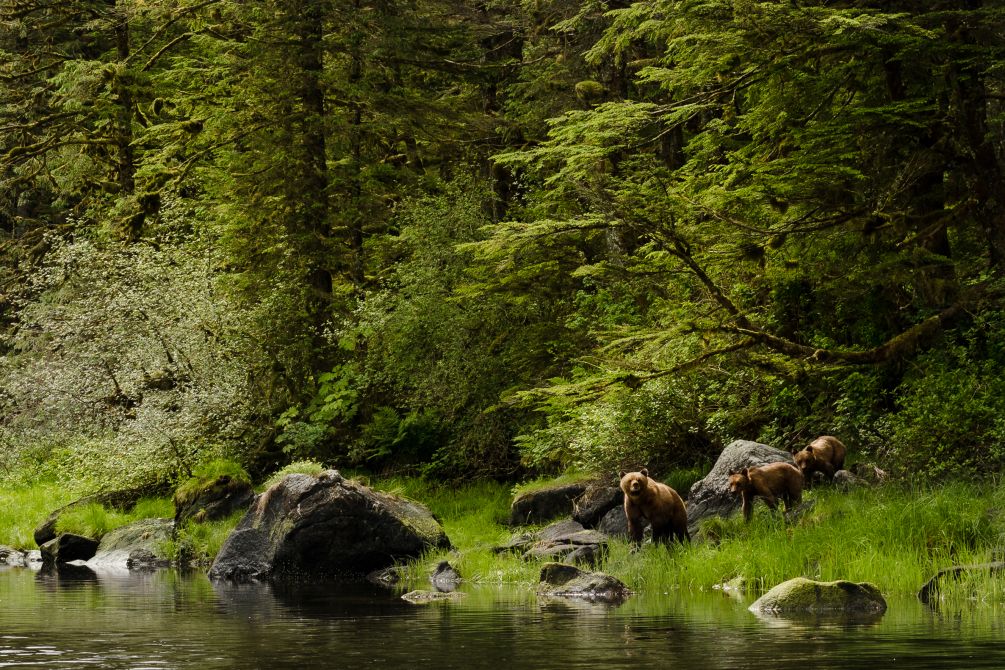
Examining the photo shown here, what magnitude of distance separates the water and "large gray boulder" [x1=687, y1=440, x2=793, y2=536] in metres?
3.08

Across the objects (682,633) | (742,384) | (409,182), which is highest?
(409,182)

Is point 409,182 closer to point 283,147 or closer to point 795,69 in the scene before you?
point 283,147

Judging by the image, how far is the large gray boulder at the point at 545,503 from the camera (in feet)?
68.9

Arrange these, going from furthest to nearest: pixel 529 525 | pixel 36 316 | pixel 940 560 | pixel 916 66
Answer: pixel 36 316 → pixel 529 525 → pixel 916 66 → pixel 940 560

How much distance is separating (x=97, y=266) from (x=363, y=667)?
76.1 feet

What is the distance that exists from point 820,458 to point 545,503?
6092mm

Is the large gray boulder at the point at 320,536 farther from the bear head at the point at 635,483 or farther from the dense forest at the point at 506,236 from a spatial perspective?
the bear head at the point at 635,483

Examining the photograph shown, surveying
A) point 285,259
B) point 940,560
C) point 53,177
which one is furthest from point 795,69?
point 53,177

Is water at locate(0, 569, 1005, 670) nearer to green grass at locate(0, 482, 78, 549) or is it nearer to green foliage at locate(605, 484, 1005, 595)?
green foliage at locate(605, 484, 1005, 595)

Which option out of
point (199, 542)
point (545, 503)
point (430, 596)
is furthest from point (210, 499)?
point (430, 596)

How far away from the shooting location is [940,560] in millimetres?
12797

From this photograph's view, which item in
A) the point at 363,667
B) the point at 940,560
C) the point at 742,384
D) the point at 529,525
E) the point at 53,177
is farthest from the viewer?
the point at 53,177

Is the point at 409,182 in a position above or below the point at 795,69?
above

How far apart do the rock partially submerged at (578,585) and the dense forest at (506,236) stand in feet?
8.80
